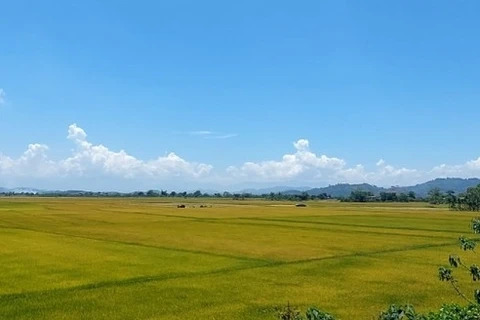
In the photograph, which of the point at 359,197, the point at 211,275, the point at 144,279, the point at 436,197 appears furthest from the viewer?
the point at 359,197

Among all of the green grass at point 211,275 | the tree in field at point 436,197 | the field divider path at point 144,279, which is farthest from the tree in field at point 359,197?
the field divider path at point 144,279

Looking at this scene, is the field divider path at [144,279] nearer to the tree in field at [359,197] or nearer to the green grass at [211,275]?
the green grass at [211,275]

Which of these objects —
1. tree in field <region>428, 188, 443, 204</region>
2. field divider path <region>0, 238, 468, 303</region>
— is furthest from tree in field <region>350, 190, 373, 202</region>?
field divider path <region>0, 238, 468, 303</region>

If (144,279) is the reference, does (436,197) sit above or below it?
above

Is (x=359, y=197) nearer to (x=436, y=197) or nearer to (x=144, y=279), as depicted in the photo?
(x=436, y=197)

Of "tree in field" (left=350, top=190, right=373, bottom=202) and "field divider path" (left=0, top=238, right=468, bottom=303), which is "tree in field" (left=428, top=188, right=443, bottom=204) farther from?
"field divider path" (left=0, top=238, right=468, bottom=303)

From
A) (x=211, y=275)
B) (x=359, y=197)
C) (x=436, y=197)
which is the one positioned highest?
(x=359, y=197)

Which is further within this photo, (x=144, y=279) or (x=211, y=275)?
(x=211, y=275)

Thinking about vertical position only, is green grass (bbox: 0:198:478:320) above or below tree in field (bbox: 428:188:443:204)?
below

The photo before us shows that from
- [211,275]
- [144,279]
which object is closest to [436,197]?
[211,275]

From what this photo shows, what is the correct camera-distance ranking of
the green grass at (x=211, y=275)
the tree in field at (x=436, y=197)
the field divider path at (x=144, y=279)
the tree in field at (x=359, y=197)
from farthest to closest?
the tree in field at (x=359, y=197)
the tree in field at (x=436, y=197)
the field divider path at (x=144, y=279)
the green grass at (x=211, y=275)

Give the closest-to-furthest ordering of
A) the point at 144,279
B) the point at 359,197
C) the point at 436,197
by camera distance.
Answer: the point at 144,279 → the point at 436,197 → the point at 359,197

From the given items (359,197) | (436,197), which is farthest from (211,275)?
(359,197)

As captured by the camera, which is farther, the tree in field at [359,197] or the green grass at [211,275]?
the tree in field at [359,197]
